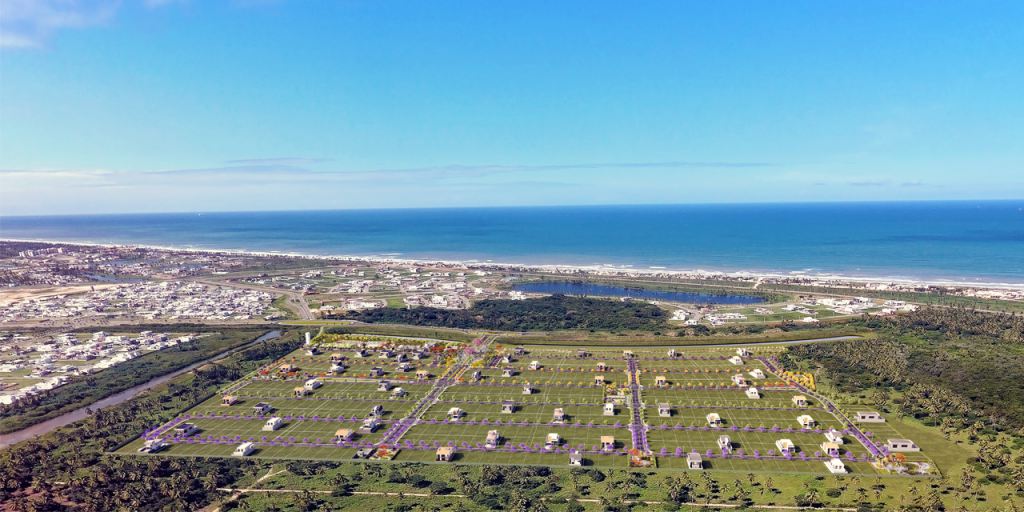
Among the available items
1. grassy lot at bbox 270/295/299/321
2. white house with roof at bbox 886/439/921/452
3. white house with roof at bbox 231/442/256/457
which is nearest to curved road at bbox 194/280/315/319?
grassy lot at bbox 270/295/299/321

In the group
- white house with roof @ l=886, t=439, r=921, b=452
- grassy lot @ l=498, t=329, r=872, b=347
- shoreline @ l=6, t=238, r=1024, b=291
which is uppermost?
shoreline @ l=6, t=238, r=1024, b=291

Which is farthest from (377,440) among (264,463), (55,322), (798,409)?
(55,322)

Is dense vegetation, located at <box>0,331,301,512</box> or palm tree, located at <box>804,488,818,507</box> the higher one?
palm tree, located at <box>804,488,818,507</box>

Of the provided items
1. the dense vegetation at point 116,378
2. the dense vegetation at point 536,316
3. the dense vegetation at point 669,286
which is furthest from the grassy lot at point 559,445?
the dense vegetation at point 669,286

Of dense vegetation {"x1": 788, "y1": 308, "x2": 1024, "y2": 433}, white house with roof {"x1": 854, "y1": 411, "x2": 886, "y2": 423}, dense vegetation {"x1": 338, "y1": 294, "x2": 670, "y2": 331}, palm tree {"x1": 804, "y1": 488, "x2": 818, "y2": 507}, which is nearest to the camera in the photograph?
palm tree {"x1": 804, "y1": 488, "x2": 818, "y2": 507}

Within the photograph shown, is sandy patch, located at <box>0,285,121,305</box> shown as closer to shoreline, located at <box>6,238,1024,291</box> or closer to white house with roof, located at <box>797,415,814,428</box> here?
shoreline, located at <box>6,238,1024,291</box>

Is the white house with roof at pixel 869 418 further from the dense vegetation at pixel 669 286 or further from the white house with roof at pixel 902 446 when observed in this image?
the dense vegetation at pixel 669 286
